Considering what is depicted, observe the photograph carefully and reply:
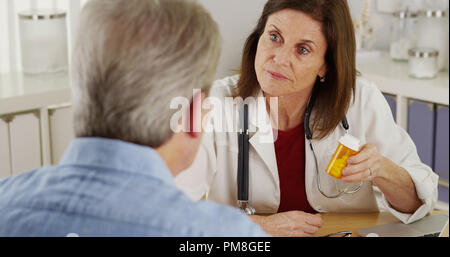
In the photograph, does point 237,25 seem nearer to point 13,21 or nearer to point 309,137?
point 309,137

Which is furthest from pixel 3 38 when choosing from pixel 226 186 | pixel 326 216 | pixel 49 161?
pixel 326 216

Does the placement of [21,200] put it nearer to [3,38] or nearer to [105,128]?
[105,128]

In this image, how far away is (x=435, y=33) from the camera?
6.95 feet

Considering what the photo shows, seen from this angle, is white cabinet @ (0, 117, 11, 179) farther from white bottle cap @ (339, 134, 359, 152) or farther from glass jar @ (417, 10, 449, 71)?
glass jar @ (417, 10, 449, 71)

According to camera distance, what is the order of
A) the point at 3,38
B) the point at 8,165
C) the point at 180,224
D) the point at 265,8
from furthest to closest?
the point at 3,38
the point at 8,165
the point at 265,8
the point at 180,224

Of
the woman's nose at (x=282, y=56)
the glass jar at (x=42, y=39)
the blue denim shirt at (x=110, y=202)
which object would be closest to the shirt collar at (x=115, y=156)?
the blue denim shirt at (x=110, y=202)

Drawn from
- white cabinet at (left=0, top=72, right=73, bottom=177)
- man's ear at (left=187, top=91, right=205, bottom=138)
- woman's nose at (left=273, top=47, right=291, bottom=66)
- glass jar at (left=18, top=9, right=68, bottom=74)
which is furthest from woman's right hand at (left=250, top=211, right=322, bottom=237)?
glass jar at (left=18, top=9, right=68, bottom=74)

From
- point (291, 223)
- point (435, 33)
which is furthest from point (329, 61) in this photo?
point (435, 33)

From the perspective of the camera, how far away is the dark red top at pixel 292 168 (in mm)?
1156

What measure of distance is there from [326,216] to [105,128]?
0.59 meters

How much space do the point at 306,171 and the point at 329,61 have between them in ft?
0.64

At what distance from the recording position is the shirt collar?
58 cm

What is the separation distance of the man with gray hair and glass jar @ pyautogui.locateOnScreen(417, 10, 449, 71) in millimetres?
1666
